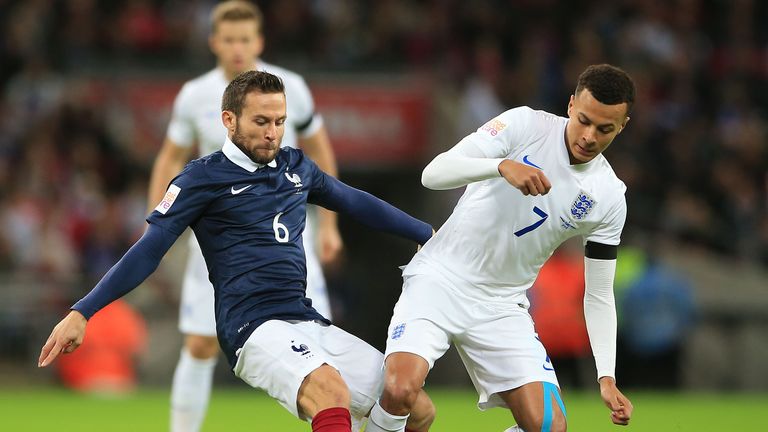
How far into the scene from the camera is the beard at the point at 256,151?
225 inches

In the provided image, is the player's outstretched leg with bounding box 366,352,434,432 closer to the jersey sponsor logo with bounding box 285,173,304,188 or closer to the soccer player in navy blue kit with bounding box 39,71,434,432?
the soccer player in navy blue kit with bounding box 39,71,434,432

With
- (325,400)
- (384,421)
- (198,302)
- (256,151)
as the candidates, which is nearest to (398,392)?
(384,421)

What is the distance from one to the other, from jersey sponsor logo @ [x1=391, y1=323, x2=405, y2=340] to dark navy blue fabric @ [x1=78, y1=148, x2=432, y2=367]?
1.11 feet

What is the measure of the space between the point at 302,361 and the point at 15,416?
600 centimetres

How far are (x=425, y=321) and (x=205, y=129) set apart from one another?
2317mm

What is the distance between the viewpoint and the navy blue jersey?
5.61 meters

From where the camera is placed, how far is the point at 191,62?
52.3ft

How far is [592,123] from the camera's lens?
576 centimetres

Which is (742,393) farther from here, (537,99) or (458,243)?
(458,243)

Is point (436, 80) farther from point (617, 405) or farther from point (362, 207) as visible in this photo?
point (617, 405)

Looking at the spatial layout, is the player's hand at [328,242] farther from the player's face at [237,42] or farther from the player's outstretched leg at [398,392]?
the player's outstretched leg at [398,392]

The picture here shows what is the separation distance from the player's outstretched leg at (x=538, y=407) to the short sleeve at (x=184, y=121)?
9.12ft

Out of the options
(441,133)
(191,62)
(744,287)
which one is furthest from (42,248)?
(744,287)

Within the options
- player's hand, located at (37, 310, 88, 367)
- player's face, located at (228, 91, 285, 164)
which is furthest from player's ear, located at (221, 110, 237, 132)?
player's hand, located at (37, 310, 88, 367)
